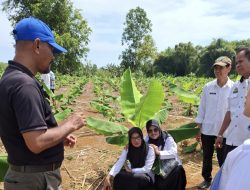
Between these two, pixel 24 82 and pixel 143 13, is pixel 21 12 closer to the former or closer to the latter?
pixel 143 13

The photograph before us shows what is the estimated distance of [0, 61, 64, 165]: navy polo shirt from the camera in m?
2.33

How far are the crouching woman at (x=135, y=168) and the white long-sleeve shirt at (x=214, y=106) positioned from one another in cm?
101

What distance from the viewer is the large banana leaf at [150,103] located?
5.41 m

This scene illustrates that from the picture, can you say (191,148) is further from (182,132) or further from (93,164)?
(93,164)

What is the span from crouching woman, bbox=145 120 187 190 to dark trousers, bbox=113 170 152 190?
0.18 meters

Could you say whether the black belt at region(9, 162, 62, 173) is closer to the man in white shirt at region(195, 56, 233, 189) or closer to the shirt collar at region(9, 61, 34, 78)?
the shirt collar at region(9, 61, 34, 78)

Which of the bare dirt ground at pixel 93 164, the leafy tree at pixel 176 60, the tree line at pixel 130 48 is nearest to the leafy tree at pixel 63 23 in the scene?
the tree line at pixel 130 48

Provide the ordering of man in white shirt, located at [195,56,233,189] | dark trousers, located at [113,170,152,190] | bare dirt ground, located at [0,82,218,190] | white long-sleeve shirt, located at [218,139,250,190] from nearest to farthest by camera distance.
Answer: white long-sleeve shirt, located at [218,139,250,190] < dark trousers, located at [113,170,152,190] < man in white shirt, located at [195,56,233,189] < bare dirt ground, located at [0,82,218,190]

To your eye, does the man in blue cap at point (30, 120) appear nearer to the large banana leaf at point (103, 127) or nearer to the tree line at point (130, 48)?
the large banana leaf at point (103, 127)

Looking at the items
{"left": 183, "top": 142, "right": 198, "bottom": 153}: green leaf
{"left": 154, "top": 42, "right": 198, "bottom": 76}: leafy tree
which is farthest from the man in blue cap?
{"left": 154, "top": 42, "right": 198, "bottom": 76}: leafy tree

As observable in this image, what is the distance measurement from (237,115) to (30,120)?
104 inches

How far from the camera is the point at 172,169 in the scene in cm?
480

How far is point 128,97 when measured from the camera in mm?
5836

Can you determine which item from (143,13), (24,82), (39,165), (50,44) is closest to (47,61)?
(50,44)
